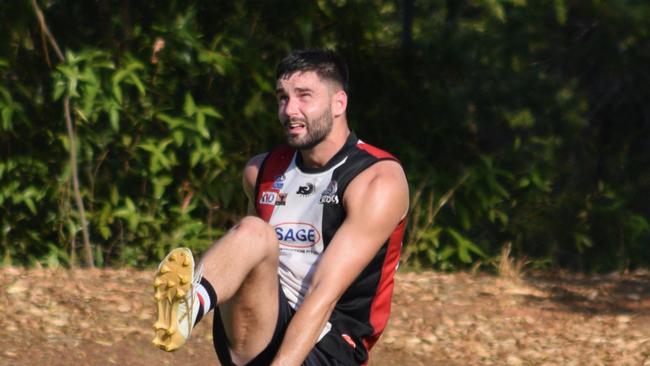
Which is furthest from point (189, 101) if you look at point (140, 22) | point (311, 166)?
point (311, 166)

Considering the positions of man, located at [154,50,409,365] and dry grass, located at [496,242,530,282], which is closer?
man, located at [154,50,409,365]

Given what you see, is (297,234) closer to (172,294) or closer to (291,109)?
(291,109)

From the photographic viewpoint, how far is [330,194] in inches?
187

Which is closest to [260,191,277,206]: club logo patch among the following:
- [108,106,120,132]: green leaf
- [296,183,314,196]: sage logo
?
[296,183,314,196]: sage logo

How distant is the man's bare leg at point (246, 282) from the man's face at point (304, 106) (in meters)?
0.51

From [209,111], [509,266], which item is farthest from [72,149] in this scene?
[509,266]

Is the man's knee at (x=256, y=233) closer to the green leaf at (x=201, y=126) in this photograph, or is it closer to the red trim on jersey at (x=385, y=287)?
the red trim on jersey at (x=385, y=287)

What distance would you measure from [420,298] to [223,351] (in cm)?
301

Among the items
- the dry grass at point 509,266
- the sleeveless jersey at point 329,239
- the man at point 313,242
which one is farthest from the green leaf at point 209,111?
the sleeveless jersey at point 329,239

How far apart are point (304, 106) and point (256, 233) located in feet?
2.08

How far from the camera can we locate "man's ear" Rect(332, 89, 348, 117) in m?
4.83

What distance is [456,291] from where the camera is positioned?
7883 mm

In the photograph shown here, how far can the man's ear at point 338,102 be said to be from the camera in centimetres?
483

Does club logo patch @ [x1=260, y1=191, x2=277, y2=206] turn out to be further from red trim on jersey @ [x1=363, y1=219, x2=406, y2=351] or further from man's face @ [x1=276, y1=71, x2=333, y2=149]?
red trim on jersey @ [x1=363, y1=219, x2=406, y2=351]
